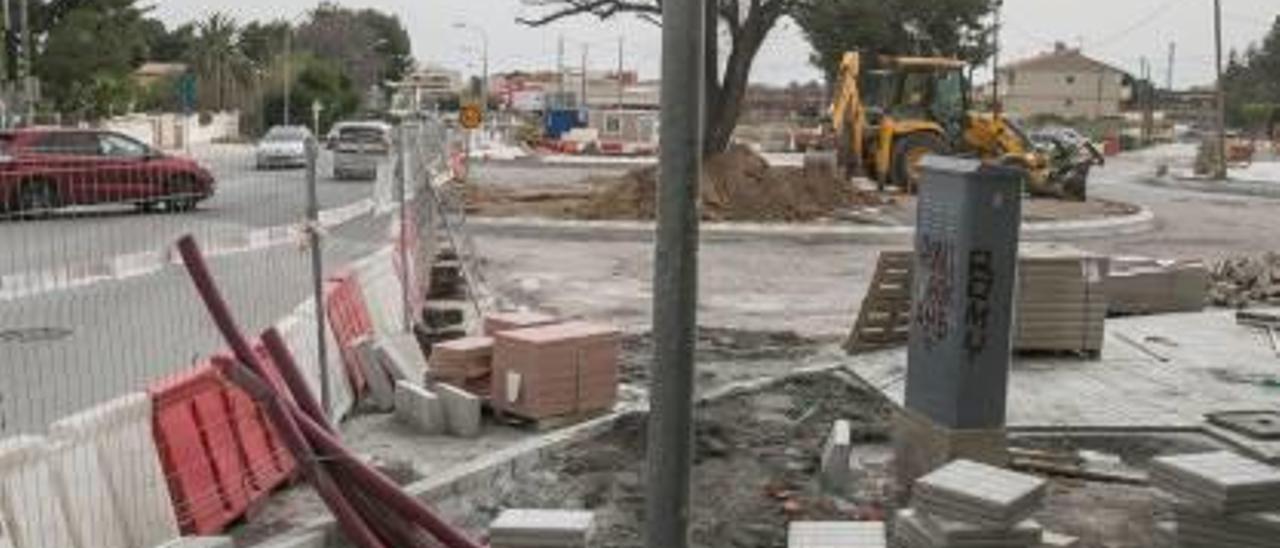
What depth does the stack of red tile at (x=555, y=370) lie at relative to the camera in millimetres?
9336

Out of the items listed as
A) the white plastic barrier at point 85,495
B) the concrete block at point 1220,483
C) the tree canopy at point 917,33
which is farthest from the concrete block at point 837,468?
the tree canopy at point 917,33

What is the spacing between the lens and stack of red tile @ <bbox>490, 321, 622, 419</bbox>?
9.34m

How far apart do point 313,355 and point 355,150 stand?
27709mm

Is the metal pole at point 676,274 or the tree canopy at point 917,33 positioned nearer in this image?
the metal pole at point 676,274

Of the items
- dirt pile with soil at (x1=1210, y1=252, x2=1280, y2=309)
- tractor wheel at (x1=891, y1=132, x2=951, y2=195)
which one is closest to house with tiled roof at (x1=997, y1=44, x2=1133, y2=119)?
tractor wheel at (x1=891, y1=132, x2=951, y2=195)

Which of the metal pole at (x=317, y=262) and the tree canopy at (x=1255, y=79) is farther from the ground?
the tree canopy at (x=1255, y=79)

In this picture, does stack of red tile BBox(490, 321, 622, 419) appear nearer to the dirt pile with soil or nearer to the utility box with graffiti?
the utility box with graffiti

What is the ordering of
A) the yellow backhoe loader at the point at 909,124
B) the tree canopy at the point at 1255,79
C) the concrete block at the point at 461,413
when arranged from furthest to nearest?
the tree canopy at the point at 1255,79, the yellow backhoe loader at the point at 909,124, the concrete block at the point at 461,413

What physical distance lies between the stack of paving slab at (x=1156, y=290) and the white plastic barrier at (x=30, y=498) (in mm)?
11319

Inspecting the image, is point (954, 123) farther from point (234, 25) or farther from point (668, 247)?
point (234, 25)

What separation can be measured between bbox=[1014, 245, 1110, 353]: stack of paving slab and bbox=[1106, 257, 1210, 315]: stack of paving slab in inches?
122

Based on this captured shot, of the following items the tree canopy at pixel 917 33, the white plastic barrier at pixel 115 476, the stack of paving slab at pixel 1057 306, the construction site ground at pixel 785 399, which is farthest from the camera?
the tree canopy at pixel 917 33

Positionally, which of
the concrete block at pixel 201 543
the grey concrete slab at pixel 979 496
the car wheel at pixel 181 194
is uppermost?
the car wheel at pixel 181 194

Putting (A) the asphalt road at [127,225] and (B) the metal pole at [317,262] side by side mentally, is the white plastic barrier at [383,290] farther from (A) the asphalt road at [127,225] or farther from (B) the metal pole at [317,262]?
(B) the metal pole at [317,262]
